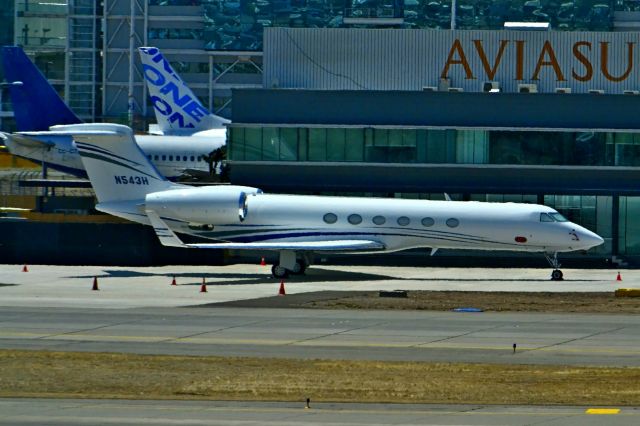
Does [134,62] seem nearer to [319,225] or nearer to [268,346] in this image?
[319,225]

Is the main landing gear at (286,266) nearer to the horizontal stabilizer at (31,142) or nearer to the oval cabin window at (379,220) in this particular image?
the oval cabin window at (379,220)

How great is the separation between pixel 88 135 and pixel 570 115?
21288 millimetres

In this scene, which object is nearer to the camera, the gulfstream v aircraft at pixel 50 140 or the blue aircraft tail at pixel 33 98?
the gulfstream v aircraft at pixel 50 140

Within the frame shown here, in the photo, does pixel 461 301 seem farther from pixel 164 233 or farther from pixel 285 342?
pixel 164 233

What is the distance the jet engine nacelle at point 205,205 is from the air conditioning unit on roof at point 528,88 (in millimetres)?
18569

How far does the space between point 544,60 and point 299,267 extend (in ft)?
66.8

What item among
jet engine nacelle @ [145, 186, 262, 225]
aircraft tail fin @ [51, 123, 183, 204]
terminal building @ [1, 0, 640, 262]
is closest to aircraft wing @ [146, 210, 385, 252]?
jet engine nacelle @ [145, 186, 262, 225]

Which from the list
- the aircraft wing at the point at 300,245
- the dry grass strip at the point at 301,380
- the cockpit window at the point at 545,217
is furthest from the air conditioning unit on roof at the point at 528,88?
the dry grass strip at the point at 301,380

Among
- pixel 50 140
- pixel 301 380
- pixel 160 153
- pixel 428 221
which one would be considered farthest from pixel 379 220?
pixel 301 380

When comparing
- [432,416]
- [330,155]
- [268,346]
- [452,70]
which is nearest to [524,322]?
[268,346]

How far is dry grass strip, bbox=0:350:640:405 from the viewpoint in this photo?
2436cm

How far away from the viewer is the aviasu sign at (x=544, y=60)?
6681 cm

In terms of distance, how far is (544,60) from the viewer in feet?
220

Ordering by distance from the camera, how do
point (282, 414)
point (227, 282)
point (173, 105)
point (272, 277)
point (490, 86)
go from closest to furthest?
point (282, 414), point (227, 282), point (272, 277), point (490, 86), point (173, 105)
